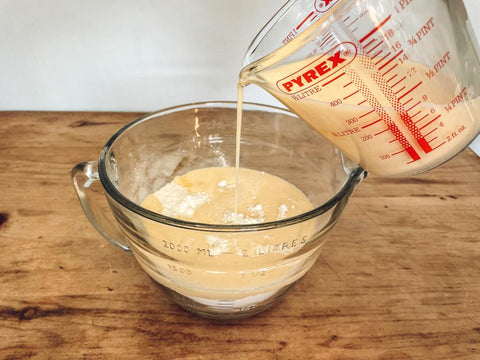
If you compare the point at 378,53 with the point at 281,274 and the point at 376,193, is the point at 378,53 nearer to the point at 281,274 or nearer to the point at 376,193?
the point at 281,274

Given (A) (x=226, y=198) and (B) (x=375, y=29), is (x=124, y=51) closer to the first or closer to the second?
(A) (x=226, y=198)

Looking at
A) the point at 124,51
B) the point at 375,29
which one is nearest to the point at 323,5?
the point at 375,29

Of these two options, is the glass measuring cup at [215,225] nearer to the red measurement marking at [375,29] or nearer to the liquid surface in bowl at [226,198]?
the liquid surface in bowl at [226,198]

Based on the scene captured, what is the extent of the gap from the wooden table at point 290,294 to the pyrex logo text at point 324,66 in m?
0.33

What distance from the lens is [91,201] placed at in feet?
2.14

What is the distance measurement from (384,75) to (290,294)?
351 mm

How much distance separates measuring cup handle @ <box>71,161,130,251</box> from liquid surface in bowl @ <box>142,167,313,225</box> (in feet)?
0.27

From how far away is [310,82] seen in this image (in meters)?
0.50

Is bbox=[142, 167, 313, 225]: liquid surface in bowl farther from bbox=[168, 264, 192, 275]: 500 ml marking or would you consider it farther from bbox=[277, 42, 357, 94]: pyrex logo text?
bbox=[277, 42, 357, 94]: pyrex logo text

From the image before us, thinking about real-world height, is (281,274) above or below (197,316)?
above

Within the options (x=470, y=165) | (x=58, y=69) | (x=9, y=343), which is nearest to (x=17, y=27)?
(x=58, y=69)

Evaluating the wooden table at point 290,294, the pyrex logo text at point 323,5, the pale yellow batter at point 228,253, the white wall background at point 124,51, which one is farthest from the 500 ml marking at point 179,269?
the white wall background at point 124,51

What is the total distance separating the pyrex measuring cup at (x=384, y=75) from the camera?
48 centimetres

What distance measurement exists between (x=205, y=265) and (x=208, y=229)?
0.08 metres
